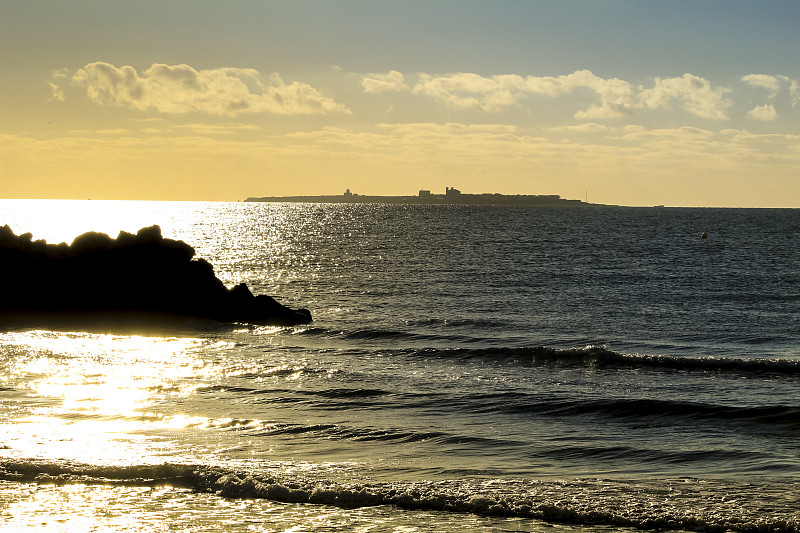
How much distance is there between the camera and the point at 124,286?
41.2 metres

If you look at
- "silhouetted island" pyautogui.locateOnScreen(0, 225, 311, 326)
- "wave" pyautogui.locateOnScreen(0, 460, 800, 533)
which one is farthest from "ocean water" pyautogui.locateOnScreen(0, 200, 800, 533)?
"silhouetted island" pyautogui.locateOnScreen(0, 225, 311, 326)

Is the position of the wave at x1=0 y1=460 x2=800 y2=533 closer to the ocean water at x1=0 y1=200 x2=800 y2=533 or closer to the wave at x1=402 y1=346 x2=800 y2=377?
the ocean water at x1=0 y1=200 x2=800 y2=533

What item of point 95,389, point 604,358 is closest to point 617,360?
point 604,358

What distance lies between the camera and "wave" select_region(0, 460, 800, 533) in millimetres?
12875

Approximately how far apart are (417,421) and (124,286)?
2563 centimetres

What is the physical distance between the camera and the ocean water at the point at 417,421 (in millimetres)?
13445

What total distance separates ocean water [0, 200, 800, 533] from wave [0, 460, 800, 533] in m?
0.05

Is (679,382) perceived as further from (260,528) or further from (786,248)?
(786,248)

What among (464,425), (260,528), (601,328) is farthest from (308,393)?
(601,328)

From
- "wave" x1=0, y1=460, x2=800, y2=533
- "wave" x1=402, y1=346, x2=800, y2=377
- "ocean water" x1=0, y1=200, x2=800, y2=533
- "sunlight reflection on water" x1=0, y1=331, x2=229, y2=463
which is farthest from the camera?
"wave" x1=402, y1=346, x2=800, y2=377

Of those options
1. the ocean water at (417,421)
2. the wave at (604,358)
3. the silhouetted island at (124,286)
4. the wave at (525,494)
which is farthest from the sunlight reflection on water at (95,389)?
the wave at (604,358)

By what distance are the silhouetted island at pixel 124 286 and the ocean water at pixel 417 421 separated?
123cm

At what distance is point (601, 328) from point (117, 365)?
2243cm

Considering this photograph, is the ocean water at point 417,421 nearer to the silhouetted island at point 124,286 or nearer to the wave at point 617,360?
the wave at point 617,360
